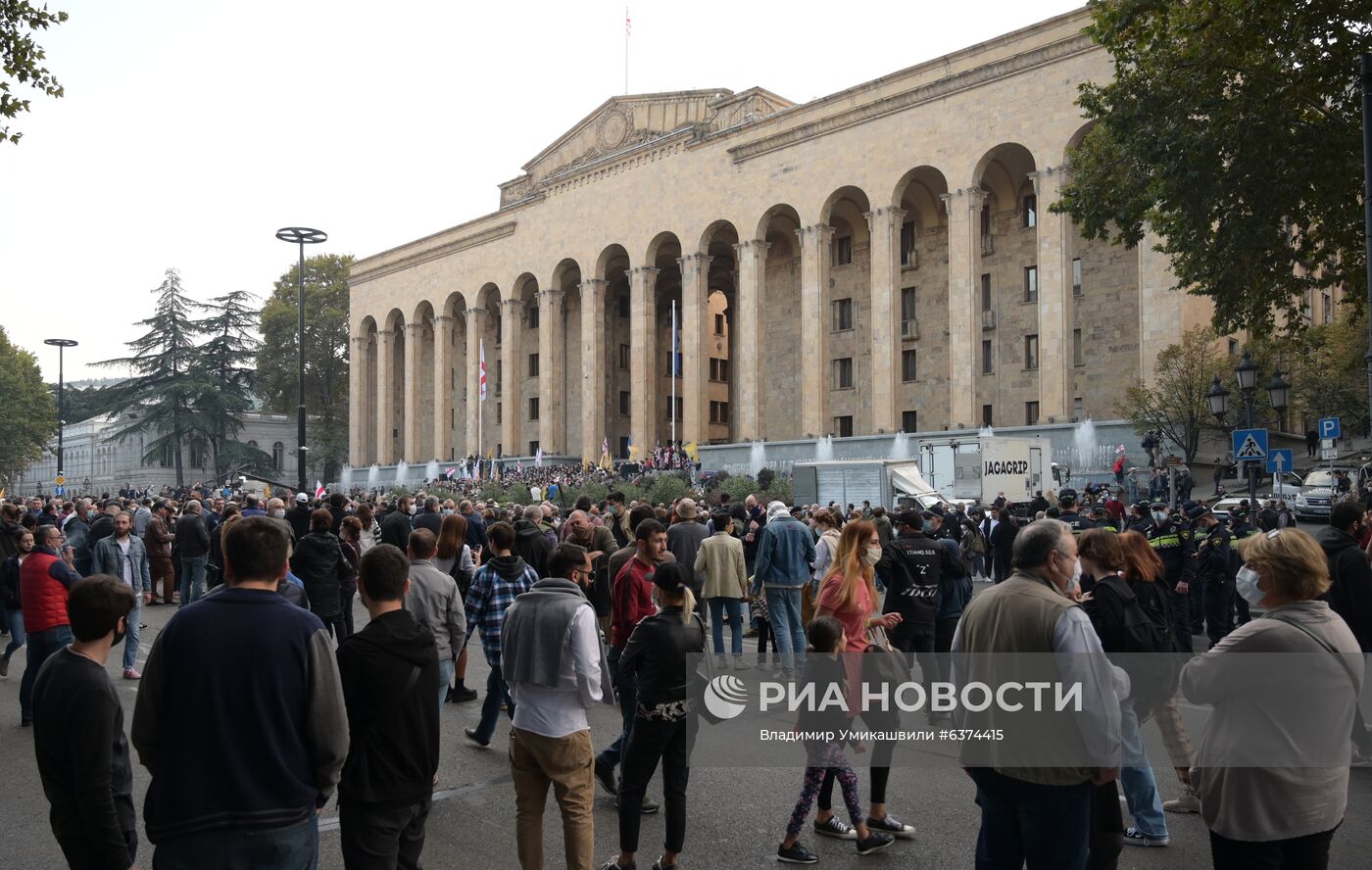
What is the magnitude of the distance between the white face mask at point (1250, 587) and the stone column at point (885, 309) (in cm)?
3300

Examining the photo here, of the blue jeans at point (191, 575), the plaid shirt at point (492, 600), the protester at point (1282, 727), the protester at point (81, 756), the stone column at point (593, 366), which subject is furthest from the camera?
the stone column at point (593, 366)

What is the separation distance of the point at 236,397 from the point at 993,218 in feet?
159

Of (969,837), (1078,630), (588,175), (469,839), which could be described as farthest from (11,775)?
(588,175)

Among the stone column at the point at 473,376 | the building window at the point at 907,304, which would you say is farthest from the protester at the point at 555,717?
the stone column at the point at 473,376

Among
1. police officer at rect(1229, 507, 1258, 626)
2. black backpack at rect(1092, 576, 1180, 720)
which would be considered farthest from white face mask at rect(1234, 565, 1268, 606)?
police officer at rect(1229, 507, 1258, 626)

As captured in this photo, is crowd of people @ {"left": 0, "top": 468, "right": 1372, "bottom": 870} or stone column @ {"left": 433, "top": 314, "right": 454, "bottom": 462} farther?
stone column @ {"left": 433, "top": 314, "right": 454, "bottom": 462}

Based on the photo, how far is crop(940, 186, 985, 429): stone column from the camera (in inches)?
1395

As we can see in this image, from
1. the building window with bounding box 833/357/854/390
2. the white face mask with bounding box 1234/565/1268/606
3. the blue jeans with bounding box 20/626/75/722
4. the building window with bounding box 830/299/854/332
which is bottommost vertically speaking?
the blue jeans with bounding box 20/626/75/722

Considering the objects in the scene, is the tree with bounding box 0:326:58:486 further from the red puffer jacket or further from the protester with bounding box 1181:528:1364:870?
the protester with bounding box 1181:528:1364:870

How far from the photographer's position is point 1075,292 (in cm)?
3650

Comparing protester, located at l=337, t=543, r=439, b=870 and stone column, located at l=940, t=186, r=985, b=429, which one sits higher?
stone column, located at l=940, t=186, r=985, b=429

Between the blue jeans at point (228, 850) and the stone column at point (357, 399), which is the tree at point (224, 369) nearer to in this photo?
the stone column at point (357, 399)

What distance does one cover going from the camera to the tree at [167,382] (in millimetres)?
62344

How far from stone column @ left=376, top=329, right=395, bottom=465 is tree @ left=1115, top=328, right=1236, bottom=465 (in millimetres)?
45420
